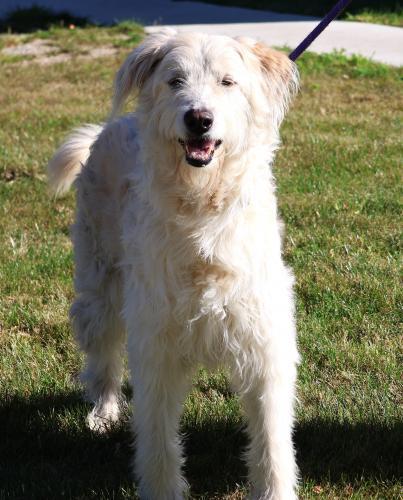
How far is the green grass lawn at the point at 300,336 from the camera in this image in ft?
13.6

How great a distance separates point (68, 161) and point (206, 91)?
1.92 meters

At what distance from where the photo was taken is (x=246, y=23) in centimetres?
1491

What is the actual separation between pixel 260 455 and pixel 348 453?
21.4 inches

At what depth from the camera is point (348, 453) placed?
4184mm

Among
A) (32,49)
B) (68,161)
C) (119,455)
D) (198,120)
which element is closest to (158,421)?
(119,455)

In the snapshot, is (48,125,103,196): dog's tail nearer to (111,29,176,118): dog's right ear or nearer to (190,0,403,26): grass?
(111,29,176,118): dog's right ear

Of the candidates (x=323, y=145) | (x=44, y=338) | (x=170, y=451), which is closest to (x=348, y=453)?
(x=170, y=451)

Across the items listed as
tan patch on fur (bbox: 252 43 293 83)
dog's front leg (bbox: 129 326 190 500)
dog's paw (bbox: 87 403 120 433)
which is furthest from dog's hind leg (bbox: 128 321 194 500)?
tan patch on fur (bbox: 252 43 293 83)

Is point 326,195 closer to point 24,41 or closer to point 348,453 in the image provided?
point 348,453

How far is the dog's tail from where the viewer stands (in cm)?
521

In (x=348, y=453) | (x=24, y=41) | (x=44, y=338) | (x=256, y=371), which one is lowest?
(x=24, y=41)

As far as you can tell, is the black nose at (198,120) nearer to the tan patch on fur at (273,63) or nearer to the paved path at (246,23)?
the tan patch on fur at (273,63)

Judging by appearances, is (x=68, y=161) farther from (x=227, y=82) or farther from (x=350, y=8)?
(x=350, y=8)

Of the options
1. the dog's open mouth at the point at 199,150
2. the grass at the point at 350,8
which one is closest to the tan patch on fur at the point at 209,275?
the dog's open mouth at the point at 199,150
